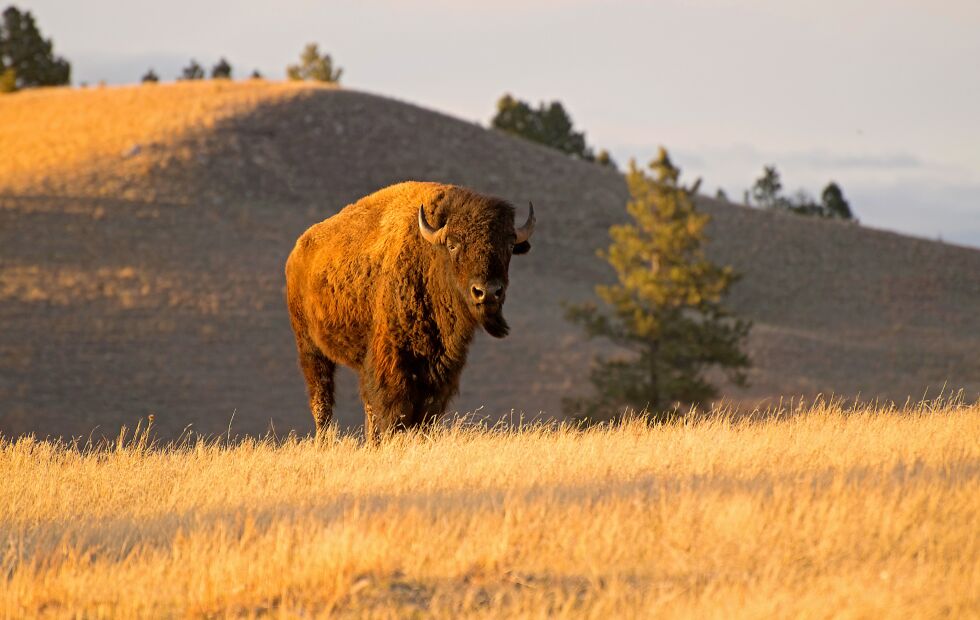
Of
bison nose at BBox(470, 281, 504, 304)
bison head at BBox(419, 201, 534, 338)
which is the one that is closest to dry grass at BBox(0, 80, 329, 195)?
bison head at BBox(419, 201, 534, 338)

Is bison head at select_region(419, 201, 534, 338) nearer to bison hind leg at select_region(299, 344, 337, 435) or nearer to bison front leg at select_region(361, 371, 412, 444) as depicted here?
bison front leg at select_region(361, 371, 412, 444)

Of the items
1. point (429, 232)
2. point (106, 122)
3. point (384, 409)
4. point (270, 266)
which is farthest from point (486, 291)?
point (106, 122)

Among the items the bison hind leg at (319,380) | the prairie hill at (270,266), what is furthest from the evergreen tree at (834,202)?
the bison hind leg at (319,380)

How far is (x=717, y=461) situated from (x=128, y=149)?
58.1m

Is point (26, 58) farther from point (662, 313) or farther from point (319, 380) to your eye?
point (319, 380)

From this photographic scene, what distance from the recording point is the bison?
33.1 ft

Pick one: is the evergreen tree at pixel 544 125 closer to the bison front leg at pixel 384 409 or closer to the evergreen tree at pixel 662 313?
the evergreen tree at pixel 662 313

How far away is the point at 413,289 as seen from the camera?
1090 centimetres

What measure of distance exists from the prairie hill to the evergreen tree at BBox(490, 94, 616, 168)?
11653mm

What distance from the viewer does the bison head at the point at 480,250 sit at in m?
9.88

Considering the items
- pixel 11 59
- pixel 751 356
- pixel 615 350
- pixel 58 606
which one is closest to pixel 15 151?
pixel 11 59

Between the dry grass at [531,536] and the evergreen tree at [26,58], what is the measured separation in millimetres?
76600

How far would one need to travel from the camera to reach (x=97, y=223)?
2045 inches

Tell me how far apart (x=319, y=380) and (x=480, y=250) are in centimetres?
420
